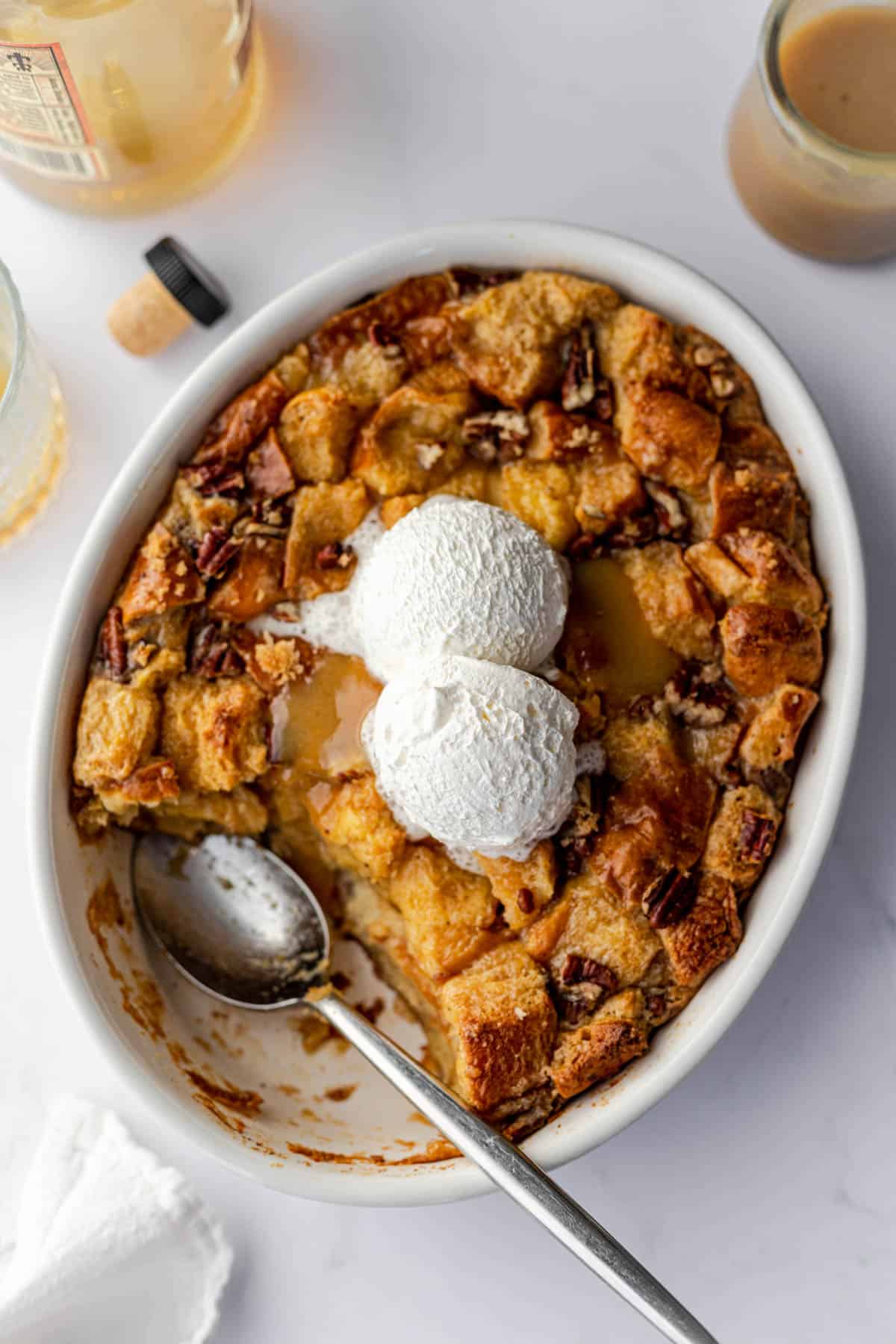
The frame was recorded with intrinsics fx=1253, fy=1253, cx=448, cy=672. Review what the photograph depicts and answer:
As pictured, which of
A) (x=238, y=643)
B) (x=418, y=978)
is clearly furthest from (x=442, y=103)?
(x=418, y=978)

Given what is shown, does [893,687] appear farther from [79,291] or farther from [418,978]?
[79,291]

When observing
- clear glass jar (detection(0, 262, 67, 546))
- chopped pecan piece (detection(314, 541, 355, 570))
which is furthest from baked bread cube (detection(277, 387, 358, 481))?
clear glass jar (detection(0, 262, 67, 546))

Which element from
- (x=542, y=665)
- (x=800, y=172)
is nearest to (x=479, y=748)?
(x=542, y=665)

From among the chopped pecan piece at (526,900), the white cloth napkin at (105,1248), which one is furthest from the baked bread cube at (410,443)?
the white cloth napkin at (105,1248)

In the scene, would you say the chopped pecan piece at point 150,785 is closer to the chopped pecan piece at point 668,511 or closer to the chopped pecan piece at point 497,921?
the chopped pecan piece at point 497,921

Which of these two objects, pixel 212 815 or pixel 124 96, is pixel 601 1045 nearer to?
pixel 212 815
